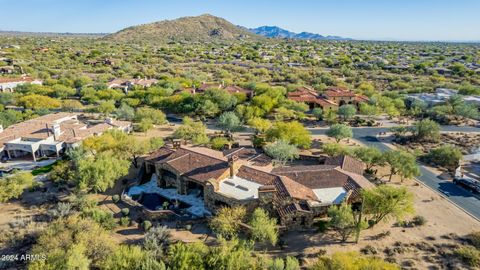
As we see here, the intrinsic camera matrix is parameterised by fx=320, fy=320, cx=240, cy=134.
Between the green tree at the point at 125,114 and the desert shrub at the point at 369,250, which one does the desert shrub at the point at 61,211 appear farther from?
the green tree at the point at 125,114

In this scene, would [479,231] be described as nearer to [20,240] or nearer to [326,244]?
[326,244]

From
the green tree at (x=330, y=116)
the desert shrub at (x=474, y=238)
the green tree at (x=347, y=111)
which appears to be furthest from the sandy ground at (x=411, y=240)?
the green tree at (x=330, y=116)

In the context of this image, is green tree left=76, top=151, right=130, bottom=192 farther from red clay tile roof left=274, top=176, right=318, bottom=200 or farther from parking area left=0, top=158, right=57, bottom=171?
red clay tile roof left=274, top=176, right=318, bottom=200

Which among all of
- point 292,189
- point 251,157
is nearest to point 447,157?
point 292,189

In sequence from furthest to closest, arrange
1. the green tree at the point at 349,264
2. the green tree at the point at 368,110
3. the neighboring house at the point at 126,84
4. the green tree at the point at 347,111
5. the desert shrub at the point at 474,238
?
1. the neighboring house at the point at 126,84
2. the green tree at the point at 368,110
3. the green tree at the point at 347,111
4. the desert shrub at the point at 474,238
5. the green tree at the point at 349,264

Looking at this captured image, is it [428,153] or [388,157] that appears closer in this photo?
[388,157]

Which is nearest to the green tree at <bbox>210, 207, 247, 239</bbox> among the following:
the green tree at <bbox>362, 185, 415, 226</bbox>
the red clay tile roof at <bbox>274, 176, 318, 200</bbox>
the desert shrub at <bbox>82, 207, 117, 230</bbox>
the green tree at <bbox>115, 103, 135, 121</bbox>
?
the red clay tile roof at <bbox>274, 176, 318, 200</bbox>

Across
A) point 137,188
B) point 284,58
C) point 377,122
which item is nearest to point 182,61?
point 284,58
